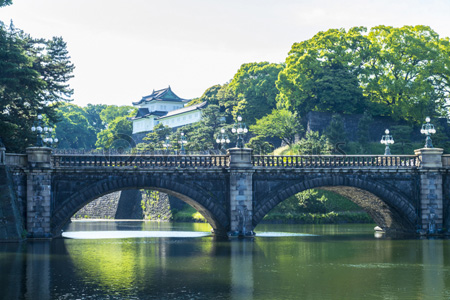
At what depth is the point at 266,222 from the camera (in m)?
61.8

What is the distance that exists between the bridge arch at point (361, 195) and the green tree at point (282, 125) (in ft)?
98.3

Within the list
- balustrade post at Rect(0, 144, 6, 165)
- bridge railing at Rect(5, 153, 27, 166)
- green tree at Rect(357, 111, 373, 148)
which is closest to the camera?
balustrade post at Rect(0, 144, 6, 165)

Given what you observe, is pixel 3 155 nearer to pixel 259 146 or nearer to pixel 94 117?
pixel 259 146

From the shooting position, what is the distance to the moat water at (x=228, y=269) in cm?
2052

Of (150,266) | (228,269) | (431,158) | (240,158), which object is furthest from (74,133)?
(228,269)

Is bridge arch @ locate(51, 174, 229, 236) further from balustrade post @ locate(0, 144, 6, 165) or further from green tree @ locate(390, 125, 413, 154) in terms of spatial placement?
green tree @ locate(390, 125, 413, 154)

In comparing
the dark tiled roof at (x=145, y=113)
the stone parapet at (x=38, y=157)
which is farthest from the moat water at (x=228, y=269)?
the dark tiled roof at (x=145, y=113)

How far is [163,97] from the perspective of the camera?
126m

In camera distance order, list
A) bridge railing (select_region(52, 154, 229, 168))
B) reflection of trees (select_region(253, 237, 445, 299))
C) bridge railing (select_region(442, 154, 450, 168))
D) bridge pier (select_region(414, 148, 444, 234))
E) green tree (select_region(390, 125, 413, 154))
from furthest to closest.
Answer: green tree (select_region(390, 125, 413, 154)), bridge railing (select_region(442, 154, 450, 168)), bridge pier (select_region(414, 148, 444, 234)), bridge railing (select_region(52, 154, 229, 168)), reflection of trees (select_region(253, 237, 445, 299))

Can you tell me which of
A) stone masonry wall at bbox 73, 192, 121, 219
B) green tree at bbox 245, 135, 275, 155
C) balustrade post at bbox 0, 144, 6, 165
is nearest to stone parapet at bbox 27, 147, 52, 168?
balustrade post at bbox 0, 144, 6, 165

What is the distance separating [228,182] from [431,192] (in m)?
14.3

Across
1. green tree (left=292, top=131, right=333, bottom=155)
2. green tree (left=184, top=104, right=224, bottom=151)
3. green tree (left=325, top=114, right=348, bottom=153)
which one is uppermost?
green tree (left=184, top=104, right=224, bottom=151)

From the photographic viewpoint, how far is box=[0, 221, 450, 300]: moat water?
20516 millimetres

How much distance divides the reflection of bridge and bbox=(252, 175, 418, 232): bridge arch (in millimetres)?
68
